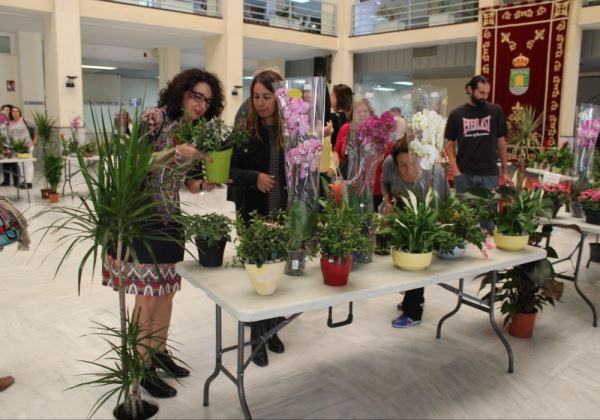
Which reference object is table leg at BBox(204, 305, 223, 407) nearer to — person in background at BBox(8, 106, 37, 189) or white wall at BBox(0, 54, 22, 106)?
person in background at BBox(8, 106, 37, 189)

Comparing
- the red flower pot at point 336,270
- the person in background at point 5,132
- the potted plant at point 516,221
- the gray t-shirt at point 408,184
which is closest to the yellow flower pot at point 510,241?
the potted plant at point 516,221

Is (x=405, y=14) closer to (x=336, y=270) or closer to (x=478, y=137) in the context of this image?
(x=478, y=137)

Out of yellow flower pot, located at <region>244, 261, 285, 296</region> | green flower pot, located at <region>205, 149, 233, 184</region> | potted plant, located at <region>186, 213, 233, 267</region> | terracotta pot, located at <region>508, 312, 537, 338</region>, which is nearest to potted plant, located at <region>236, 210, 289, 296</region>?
yellow flower pot, located at <region>244, 261, 285, 296</region>

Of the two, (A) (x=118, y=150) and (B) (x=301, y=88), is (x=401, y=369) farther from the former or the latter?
(A) (x=118, y=150)

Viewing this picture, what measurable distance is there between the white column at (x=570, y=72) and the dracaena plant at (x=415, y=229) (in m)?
7.91

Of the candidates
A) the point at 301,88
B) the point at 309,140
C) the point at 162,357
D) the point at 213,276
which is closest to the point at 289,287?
the point at 213,276

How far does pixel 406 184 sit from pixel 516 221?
56 centimetres

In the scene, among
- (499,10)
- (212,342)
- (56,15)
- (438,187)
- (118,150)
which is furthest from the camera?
(499,10)

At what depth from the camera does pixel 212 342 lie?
2891mm

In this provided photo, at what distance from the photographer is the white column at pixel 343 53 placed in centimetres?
1205

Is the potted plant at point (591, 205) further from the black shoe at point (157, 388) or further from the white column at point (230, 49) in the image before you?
the white column at point (230, 49)

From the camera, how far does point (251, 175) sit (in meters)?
2.38

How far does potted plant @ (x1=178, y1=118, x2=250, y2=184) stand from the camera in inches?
78.5

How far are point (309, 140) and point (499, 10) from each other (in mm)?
8956
